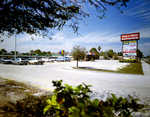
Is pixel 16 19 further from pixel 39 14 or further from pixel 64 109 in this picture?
pixel 64 109

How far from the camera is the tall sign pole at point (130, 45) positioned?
36906 mm

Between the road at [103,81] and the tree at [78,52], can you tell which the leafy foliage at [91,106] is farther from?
the tree at [78,52]

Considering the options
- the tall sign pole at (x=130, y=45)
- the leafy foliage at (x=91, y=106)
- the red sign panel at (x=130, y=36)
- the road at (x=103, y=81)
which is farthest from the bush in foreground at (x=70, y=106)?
the red sign panel at (x=130, y=36)

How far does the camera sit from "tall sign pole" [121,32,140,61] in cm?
3691

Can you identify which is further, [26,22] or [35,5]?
[26,22]

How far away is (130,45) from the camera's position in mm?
38000

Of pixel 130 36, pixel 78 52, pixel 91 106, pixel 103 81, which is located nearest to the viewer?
pixel 91 106

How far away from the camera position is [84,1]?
3.18 meters

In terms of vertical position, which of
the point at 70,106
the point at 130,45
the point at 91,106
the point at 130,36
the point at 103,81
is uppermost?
the point at 130,36

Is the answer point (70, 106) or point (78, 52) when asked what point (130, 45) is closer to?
point (78, 52)

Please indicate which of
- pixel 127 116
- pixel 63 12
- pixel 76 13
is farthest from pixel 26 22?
pixel 127 116

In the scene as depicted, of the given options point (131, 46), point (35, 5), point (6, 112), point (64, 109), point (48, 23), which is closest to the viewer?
point (64, 109)

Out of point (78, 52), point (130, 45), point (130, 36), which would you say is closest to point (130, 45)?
point (130, 45)

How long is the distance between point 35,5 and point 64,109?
2866 mm
